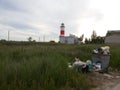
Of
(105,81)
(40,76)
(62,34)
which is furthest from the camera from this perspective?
(62,34)

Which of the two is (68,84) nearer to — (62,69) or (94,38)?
(62,69)

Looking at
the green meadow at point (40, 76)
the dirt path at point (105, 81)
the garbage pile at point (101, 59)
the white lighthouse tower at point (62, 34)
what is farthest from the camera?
the white lighthouse tower at point (62, 34)

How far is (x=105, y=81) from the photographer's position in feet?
37.7

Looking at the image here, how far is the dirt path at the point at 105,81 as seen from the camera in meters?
10.2

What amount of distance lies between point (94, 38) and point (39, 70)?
59119mm

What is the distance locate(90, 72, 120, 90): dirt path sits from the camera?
33.6 ft

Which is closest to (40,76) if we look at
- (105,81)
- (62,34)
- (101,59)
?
(105,81)

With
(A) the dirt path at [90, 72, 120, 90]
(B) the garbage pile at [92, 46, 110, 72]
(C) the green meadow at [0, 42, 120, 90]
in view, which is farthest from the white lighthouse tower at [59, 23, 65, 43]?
(C) the green meadow at [0, 42, 120, 90]

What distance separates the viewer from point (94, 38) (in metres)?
67.4

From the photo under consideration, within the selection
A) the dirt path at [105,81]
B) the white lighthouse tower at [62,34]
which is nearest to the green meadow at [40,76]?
the dirt path at [105,81]

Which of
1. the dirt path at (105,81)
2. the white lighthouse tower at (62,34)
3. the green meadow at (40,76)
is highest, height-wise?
the white lighthouse tower at (62,34)

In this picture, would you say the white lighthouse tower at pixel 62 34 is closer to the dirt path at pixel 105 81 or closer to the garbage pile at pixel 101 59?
the garbage pile at pixel 101 59

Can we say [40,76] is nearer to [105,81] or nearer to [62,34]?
[105,81]

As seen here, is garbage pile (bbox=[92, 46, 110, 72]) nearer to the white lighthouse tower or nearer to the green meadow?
the green meadow
